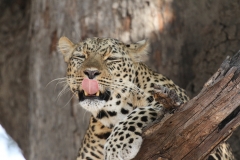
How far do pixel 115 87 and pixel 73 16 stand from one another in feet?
8.90

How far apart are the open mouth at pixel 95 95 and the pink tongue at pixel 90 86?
0.11ft

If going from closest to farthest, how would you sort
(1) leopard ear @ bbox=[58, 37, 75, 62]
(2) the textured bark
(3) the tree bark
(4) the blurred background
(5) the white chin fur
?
(3) the tree bark, (5) the white chin fur, (1) leopard ear @ bbox=[58, 37, 75, 62], (4) the blurred background, (2) the textured bark

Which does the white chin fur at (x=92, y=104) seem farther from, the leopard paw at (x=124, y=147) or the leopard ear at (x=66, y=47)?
the leopard ear at (x=66, y=47)

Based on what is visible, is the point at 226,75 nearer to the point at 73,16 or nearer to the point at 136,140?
the point at 136,140

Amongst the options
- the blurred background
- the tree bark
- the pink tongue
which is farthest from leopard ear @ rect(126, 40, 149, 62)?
the blurred background

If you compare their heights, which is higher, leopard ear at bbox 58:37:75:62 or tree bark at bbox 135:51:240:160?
leopard ear at bbox 58:37:75:62

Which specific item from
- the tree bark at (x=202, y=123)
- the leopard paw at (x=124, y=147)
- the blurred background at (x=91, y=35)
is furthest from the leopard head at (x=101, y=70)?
the blurred background at (x=91, y=35)

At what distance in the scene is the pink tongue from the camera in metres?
6.86

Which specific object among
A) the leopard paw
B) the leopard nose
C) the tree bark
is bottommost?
the leopard paw

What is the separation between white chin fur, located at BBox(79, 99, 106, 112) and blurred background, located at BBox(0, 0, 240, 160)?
7.92 feet

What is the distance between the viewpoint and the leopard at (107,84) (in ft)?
22.7

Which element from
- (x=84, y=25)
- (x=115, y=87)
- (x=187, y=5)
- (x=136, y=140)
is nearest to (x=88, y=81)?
(x=115, y=87)

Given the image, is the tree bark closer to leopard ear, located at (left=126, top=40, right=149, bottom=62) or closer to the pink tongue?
the pink tongue

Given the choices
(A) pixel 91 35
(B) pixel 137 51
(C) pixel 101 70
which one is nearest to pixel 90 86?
(C) pixel 101 70
